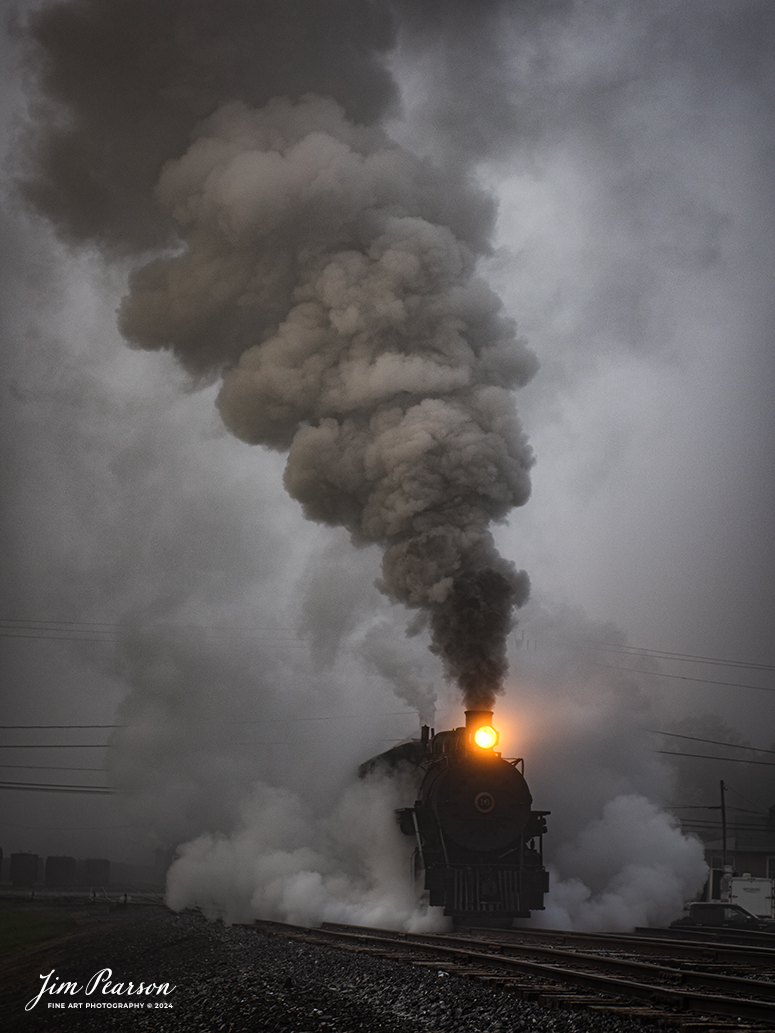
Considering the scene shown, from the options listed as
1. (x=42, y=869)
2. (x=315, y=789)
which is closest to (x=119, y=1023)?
(x=315, y=789)

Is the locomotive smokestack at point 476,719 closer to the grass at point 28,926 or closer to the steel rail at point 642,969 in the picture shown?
the steel rail at point 642,969

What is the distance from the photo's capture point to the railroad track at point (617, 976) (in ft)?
20.6

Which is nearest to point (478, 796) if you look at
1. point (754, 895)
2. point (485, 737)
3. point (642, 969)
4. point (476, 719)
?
point (485, 737)

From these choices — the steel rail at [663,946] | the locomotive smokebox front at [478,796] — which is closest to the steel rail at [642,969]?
the steel rail at [663,946]

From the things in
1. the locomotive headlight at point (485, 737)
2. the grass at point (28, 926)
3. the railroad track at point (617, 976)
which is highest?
the locomotive headlight at point (485, 737)

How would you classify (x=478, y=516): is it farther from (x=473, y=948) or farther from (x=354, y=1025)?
(x=354, y=1025)

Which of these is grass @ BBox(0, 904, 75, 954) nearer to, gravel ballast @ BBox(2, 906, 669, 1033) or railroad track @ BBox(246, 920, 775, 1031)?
gravel ballast @ BBox(2, 906, 669, 1033)

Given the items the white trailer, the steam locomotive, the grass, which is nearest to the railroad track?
the steam locomotive

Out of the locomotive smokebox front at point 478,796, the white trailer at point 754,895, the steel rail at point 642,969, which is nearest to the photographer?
the steel rail at point 642,969

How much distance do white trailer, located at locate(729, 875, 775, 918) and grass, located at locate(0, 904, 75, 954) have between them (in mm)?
19719

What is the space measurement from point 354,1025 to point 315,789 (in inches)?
677

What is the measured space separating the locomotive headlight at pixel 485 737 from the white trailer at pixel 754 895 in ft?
57.0

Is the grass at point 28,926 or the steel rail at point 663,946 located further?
the grass at point 28,926

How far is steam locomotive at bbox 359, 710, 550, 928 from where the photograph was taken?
1519cm
